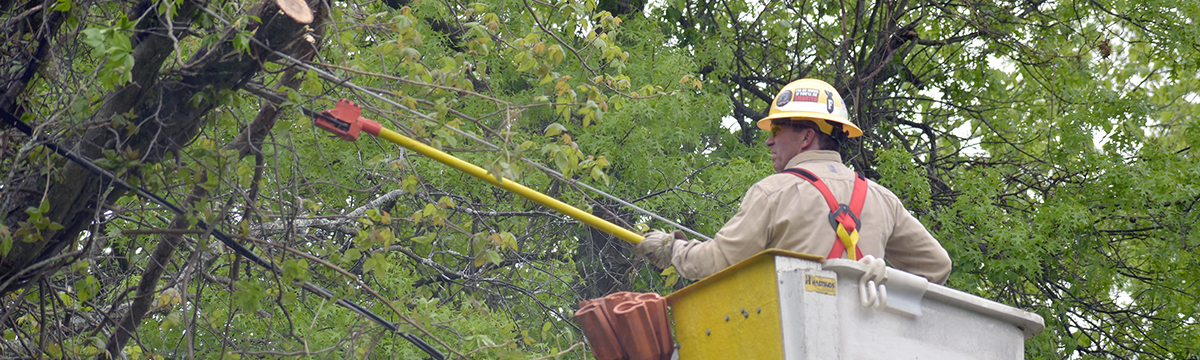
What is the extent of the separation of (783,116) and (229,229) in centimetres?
216

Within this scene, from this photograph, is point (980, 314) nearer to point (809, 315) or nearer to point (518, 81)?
point (809, 315)

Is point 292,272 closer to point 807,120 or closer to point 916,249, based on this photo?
point 807,120

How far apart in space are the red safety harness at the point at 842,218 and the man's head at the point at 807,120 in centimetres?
32

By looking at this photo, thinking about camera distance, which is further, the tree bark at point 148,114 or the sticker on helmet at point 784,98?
the sticker on helmet at point 784,98

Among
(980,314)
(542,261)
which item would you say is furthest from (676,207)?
(980,314)

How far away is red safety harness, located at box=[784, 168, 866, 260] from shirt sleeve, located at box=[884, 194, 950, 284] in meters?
0.33

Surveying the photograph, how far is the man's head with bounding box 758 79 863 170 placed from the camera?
12.9ft

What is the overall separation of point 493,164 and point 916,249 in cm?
156

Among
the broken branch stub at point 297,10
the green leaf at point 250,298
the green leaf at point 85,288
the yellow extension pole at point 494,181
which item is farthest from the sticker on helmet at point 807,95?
the green leaf at point 85,288

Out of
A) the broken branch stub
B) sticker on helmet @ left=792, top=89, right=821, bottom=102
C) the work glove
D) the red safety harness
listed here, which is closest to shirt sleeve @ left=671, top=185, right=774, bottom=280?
the red safety harness

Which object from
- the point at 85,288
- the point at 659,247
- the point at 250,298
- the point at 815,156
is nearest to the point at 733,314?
the point at 659,247

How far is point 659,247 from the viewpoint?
12.8 feet

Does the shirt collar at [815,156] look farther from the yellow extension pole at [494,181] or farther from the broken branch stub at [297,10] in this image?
the broken branch stub at [297,10]

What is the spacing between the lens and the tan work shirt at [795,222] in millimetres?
3477
